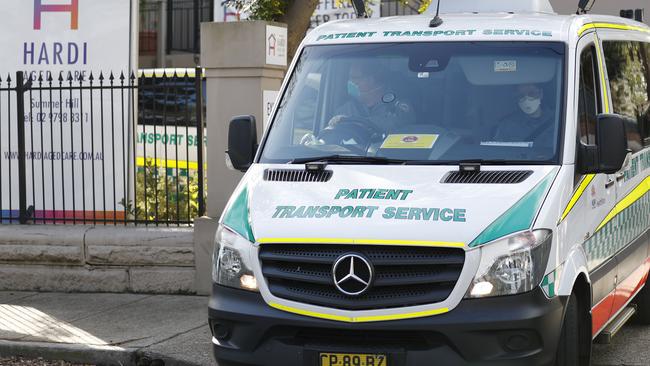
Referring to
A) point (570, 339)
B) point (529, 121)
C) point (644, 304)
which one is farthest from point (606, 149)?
point (644, 304)

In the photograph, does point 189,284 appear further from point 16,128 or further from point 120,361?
point 16,128

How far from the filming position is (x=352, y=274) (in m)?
5.79

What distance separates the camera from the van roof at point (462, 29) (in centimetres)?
698

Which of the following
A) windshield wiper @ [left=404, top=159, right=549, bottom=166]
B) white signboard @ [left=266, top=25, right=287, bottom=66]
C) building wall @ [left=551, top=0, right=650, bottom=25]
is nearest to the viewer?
windshield wiper @ [left=404, top=159, right=549, bottom=166]

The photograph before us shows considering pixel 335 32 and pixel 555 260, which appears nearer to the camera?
pixel 555 260

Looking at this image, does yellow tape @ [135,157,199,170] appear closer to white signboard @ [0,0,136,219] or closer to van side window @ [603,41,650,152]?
white signboard @ [0,0,136,219]

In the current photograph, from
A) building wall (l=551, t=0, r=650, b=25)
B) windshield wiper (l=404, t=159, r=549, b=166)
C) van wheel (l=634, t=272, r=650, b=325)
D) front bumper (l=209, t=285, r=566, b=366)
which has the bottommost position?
van wheel (l=634, t=272, r=650, b=325)

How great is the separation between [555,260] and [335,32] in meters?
2.25

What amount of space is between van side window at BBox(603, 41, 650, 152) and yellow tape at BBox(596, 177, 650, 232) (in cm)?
27

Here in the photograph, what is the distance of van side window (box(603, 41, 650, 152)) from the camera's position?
7789 millimetres

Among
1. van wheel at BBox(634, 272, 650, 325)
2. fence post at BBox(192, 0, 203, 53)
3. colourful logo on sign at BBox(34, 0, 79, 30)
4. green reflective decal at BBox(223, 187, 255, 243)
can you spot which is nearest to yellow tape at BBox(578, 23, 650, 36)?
van wheel at BBox(634, 272, 650, 325)

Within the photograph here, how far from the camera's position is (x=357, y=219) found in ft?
19.5

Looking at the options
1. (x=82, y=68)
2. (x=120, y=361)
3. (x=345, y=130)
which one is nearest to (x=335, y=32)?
(x=345, y=130)

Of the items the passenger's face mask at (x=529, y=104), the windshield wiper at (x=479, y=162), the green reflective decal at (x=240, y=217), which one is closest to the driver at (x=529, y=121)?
the passenger's face mask at (x=529, y=104)
